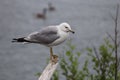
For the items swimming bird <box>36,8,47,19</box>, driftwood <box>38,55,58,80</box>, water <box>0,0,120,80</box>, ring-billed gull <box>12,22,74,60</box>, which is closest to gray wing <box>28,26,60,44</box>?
ring-billed gull <box>12,22,74,60</box>

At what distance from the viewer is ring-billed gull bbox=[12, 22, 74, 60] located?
4.84 metres

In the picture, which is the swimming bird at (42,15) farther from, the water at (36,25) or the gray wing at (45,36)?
the gray wing at (45,36)

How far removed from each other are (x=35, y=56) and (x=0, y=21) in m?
10.6

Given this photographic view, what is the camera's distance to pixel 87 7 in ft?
125

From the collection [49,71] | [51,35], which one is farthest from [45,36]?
[49,71]

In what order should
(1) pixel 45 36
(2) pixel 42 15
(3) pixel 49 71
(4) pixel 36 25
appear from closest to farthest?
(3) pixel 49 71 → (1) pixel 45 36 → (4) pixel 36 25 → (2) pixel 42 15

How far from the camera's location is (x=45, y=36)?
16.1 ft

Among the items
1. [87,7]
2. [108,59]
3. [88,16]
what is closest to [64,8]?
[87,7]

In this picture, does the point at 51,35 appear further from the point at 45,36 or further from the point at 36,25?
the point at 36,25

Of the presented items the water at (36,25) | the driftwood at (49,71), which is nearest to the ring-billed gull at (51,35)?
the driftwood at (49,71)

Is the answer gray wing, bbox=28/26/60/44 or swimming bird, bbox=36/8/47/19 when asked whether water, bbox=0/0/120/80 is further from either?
gray wing, bbox=28/26/60/44

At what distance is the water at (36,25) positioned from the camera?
2234 cm

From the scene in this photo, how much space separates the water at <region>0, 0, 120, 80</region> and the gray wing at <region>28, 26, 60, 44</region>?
48.7 ft

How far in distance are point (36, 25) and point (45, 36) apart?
27139mm
